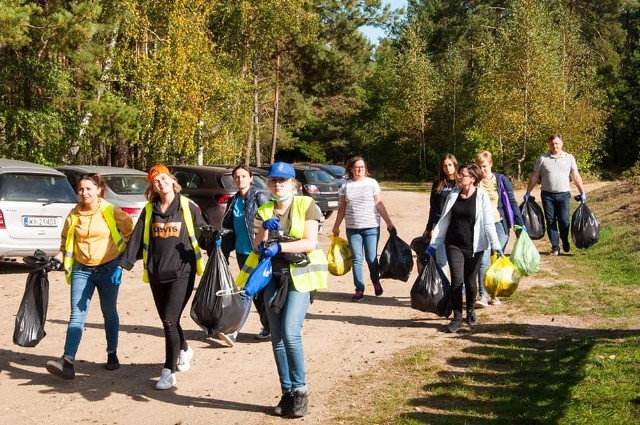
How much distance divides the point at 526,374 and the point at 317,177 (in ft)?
56.4

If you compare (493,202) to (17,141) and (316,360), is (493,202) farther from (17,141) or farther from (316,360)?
(17,141)

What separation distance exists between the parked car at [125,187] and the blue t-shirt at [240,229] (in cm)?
639

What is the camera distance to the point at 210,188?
17.4 meters

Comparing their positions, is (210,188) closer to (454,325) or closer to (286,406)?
(454,325)

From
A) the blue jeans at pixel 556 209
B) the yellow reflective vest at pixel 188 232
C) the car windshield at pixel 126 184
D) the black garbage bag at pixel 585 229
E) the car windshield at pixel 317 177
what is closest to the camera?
the yellow reflective vest at pixel 188 232

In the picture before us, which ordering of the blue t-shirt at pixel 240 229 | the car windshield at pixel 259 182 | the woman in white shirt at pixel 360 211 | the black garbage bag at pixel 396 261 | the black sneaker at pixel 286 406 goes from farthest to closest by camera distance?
1. the car windshield at pixel 259 182
2. the woman in white shirt at pixel 360 211
3. the black garbage bag at pixel 396 261
4. the blue t-shirt at pixel 240 229
5. the black sneaker at pixel 286 406

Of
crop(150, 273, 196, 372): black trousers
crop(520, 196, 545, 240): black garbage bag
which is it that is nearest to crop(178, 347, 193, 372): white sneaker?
crop(150, 273, 196, 372): black trousers

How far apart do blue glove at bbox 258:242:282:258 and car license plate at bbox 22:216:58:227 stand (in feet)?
25.4

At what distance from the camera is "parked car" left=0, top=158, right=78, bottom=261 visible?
12.0 m

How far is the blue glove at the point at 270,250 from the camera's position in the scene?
553cm

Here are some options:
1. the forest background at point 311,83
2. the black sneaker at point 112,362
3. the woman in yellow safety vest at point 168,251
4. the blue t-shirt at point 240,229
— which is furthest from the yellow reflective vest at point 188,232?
the forest background at point 311,83

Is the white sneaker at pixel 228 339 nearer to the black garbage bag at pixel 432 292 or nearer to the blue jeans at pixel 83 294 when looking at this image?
the blue jeans at pixel 83 294

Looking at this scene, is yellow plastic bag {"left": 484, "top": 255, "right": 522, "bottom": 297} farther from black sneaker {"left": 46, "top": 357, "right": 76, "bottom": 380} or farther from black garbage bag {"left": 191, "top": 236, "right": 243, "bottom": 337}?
black sneaker {"left": 46, "top": 357, "right": 76, "bottom": 380}

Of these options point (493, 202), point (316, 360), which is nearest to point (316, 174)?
point (493, 202)
